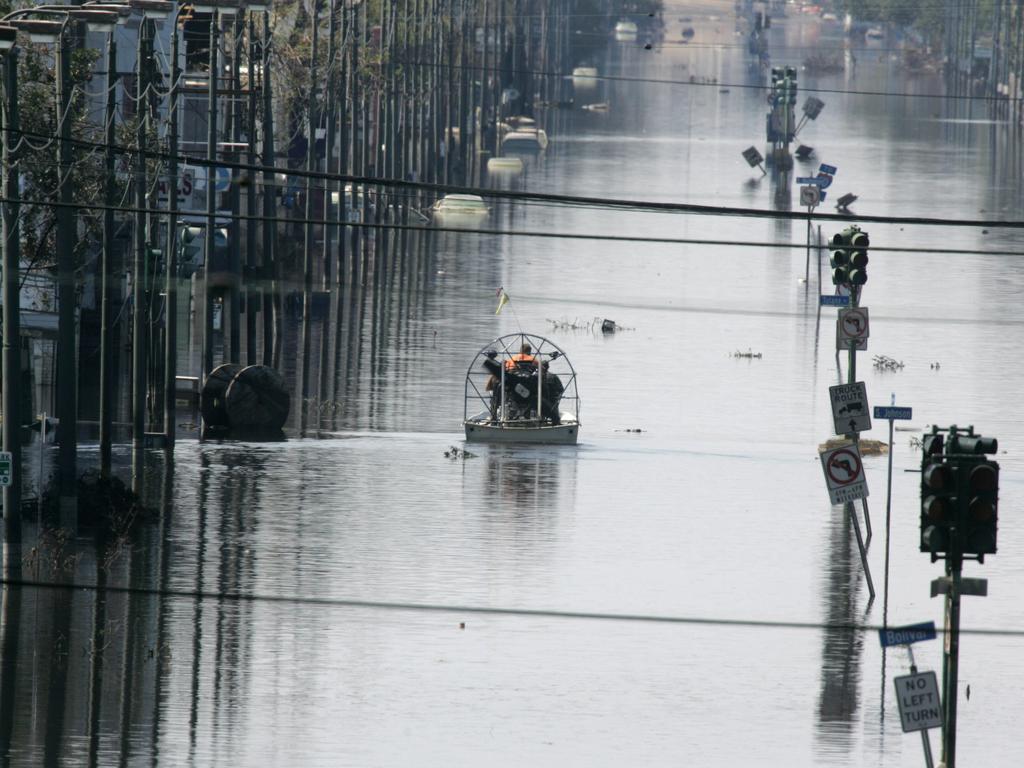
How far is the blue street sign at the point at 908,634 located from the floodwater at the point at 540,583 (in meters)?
3.44

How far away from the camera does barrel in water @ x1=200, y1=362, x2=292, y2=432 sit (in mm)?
43781

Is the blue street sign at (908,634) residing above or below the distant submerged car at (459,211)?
below

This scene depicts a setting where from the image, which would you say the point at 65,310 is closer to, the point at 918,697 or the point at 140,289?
the point at 140,289

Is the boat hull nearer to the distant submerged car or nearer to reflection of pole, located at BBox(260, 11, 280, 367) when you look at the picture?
reflection of pole, located at BBox(260, 11, 280, 367)

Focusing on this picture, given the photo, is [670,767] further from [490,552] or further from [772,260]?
[772,260]

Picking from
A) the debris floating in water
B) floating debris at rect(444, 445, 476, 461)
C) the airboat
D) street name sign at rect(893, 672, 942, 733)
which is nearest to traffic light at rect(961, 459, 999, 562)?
street name sign at rect(893, 672, 942, 733)

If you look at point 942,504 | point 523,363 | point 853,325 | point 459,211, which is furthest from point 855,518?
point 459,211

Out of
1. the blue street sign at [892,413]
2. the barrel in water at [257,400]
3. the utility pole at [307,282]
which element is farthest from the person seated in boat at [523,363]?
the blue street sign at [892,413]

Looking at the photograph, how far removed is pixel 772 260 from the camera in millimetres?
85312

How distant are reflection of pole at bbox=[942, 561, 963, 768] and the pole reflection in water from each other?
125 inches

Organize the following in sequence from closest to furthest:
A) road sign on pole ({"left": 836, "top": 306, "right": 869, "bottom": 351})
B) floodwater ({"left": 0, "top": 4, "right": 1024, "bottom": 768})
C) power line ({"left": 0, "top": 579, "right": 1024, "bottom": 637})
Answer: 1. floodwater ({"left": 0, "top": 4, "right": 1024, "bottom": 768})
2. power line ({"left": 0, "top": 579, "right": 1024, "bottom": 637})
3. road sign on pole ({"left": 836, "top": 306, "right": 869, "bottom": 351})

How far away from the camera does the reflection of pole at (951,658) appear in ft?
63.5

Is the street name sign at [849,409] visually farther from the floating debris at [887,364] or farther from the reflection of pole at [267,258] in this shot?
the floating debris at [887,364]

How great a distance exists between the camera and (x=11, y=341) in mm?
29359
